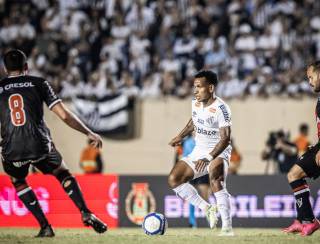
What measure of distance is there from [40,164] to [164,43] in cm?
1070

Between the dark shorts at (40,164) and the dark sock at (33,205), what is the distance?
26 cm

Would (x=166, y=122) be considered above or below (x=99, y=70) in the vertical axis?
below

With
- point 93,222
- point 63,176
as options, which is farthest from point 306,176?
point 63,176

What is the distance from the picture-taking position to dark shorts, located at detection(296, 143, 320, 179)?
11.4 metres

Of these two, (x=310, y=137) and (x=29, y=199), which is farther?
(x=310, y=137)

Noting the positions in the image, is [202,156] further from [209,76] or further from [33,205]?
[33,205]

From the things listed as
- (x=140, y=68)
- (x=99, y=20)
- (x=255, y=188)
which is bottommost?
(x=255, y=188)

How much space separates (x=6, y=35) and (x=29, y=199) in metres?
11.8

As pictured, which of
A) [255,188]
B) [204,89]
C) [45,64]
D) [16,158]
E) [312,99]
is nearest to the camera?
[16,158]

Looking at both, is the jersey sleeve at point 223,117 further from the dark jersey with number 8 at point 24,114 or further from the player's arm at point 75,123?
the dark jersey with number 8 at point 24,114

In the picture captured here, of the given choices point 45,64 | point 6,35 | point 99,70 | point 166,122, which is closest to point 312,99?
point 166,122

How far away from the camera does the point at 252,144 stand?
20.3 metres

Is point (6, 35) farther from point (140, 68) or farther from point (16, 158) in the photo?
point (16, 158)

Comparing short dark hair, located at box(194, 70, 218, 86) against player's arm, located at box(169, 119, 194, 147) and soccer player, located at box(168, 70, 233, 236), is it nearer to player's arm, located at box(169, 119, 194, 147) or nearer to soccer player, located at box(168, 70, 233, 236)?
soccer player, located at box(168, 70, 233, 236)
